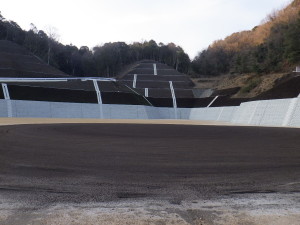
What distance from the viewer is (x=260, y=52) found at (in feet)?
246

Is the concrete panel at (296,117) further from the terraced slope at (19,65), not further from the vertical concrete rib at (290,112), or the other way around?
the terraced slope at (19,65)

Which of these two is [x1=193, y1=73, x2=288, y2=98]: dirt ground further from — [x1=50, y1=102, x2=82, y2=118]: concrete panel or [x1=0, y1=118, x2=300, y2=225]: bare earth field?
[x1=0, y1=118, x2=300, y2=225]: bare earth field

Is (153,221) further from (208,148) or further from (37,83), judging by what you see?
(37,83)

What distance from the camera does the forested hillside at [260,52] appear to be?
200 feet

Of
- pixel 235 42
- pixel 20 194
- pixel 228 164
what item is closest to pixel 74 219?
pixel 20 194

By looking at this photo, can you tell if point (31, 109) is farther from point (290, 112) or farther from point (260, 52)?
point (260, 52)

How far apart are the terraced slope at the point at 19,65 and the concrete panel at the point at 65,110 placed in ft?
56.1

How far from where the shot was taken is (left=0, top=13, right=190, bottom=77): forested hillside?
112000 millimetres

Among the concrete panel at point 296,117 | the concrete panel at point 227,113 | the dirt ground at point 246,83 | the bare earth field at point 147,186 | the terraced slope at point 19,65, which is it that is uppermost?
the terraced slope at point 19,65

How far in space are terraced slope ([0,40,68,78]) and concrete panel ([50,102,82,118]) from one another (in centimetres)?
1709

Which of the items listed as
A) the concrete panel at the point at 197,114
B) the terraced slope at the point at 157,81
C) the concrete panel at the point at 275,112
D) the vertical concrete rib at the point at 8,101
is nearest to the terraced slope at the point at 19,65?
the vertical concrete rib at the point at 8,101

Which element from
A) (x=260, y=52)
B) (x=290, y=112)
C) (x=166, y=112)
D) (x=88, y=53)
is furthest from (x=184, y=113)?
(x=88, y=53)

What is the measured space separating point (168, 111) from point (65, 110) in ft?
84.2

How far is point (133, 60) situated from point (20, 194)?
127 metres
